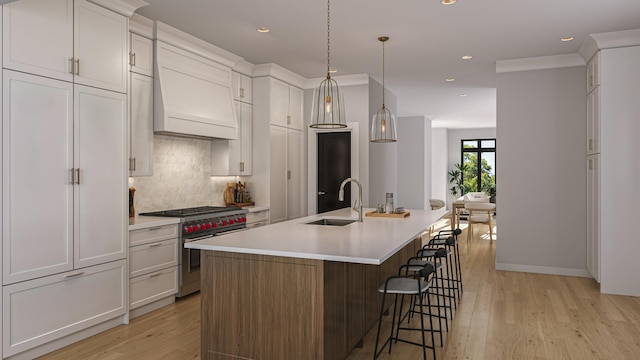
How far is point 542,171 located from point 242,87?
13.2ft

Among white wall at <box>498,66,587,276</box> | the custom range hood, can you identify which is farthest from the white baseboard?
the custom range hood

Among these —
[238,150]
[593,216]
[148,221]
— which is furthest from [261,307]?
[593,216]

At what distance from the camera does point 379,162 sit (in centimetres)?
719

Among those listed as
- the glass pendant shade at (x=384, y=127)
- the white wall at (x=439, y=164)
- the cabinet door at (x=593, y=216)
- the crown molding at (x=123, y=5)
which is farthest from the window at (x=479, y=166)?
the crown molding at (x=123, y=5)

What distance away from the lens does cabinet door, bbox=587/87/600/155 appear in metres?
4.99

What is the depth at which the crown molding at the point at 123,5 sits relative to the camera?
143 inches

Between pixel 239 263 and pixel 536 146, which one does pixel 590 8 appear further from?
pixel 239 263

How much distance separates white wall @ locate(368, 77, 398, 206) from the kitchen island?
363 cm

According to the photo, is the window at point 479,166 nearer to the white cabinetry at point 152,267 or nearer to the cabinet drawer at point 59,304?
the white cabinetry at point 152,267

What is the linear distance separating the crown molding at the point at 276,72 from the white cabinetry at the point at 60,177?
2506mm

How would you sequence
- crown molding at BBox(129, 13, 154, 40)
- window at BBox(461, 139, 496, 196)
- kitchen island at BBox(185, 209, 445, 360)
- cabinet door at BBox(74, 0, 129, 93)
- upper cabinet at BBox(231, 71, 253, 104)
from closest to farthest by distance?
kitchen island at BBox(185, 209, 445, 360), cabinet door at BBox(74, 0, 129, 93), crown molding at BBox(129, 13, 154, 40), upper cabinet at BBox(231, 71, 253, 104), window at BBox(461, 139, 496, 196)

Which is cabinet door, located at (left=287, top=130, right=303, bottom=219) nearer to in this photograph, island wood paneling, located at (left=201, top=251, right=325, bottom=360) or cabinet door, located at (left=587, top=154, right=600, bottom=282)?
island wood paneling, located at (left=201, top=251, right=325, bottom=360)

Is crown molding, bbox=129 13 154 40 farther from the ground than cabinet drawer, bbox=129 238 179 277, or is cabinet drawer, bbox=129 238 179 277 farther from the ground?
crown molding, bbox=129 13 154 40

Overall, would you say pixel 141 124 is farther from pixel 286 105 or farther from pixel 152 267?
pixel 286 105
